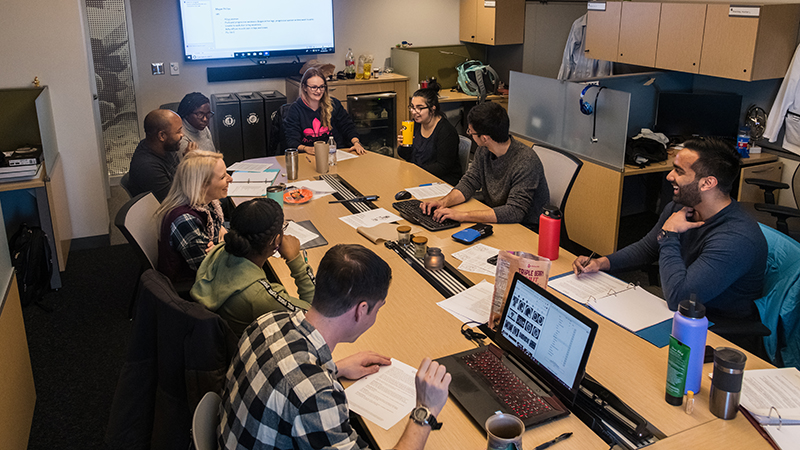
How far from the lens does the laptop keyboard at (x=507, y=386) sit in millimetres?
1545

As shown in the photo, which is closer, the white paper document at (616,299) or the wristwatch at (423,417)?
the wristwatch at (423,417)

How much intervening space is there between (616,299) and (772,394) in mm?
605

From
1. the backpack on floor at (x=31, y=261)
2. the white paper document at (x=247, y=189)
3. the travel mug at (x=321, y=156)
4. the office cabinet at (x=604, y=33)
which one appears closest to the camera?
the white paper document at (x=247, y=189)

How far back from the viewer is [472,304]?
6.89 ft

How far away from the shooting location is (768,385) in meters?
1.62

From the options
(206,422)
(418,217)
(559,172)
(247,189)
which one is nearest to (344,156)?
(247,189)

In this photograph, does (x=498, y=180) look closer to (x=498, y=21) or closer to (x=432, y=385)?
Result: (x=432, y=385)

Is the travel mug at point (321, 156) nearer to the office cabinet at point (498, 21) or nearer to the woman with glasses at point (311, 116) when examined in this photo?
the woman with glasses at point (311, 116)

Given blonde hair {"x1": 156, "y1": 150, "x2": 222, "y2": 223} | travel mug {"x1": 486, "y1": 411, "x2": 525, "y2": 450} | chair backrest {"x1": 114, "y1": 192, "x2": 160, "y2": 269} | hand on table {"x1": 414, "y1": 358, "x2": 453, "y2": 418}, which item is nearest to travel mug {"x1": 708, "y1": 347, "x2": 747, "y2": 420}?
travel mug {"x1": 486, "y1": 411, "x2": 525, "y2": 450}

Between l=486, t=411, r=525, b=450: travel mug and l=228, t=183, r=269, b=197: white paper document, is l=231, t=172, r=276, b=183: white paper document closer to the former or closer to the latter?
l=228, t=183, r=269, b=197: white paper document

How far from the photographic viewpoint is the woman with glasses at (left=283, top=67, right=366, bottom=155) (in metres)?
4.26

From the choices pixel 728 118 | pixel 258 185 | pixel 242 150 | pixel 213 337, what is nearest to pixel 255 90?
pixel 242 150

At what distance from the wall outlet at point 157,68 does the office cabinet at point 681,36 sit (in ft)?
13.7

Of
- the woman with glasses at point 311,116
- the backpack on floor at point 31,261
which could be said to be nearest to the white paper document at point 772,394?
the woman with glasses at point 311,116
